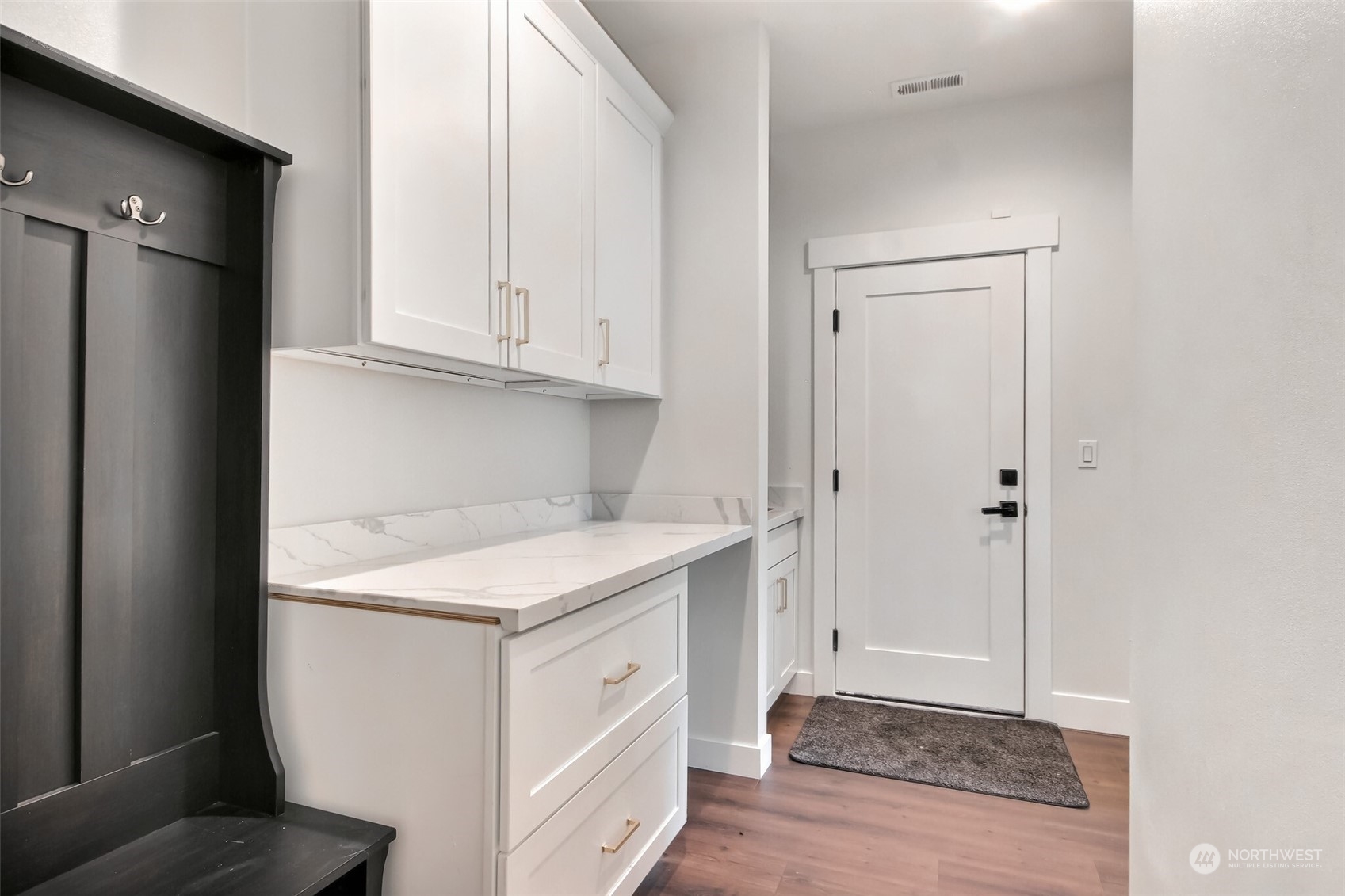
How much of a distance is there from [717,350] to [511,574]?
50.9 inches

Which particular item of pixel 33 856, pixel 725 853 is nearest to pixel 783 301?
pixel 725 853

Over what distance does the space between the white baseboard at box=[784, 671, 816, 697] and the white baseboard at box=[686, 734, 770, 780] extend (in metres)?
0.74

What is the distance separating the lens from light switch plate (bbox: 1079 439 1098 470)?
2.82 meters

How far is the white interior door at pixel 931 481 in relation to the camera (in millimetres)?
2930

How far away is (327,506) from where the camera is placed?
151cm

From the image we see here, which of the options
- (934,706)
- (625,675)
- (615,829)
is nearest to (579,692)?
(625,675)

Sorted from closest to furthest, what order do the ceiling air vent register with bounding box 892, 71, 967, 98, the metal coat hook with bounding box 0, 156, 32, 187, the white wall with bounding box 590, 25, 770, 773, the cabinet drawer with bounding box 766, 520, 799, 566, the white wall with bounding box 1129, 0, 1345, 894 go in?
the white wall with bounding box 1129, 0, 1345, 894, the metal coat hook with bounding box 0, 156, 32, 187, the white wall with bounding box 590, 25, 770, 773, the cabinet drawer with bounding box 766, 520, 799, 566, the ceiling air vent register with bounding box 892, 71, 967, 98

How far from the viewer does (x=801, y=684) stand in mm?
3209

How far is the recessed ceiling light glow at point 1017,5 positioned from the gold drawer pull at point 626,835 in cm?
238

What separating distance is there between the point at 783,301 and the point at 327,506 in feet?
7.55

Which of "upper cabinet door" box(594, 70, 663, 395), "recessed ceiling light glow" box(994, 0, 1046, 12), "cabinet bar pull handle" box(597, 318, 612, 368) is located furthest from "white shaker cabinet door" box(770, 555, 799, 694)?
"recessed ceiling light glow" box(994, 0, 1046, 12)

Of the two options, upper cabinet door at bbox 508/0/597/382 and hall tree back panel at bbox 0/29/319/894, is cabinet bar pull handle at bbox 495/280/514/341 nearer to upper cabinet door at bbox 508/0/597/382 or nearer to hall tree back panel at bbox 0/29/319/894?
upper cabinet door at bbox 508/0/597/382

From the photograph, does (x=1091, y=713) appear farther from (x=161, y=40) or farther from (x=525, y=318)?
(x=161, y=40)

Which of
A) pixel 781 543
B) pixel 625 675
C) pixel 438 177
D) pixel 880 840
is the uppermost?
pixel 438 177
